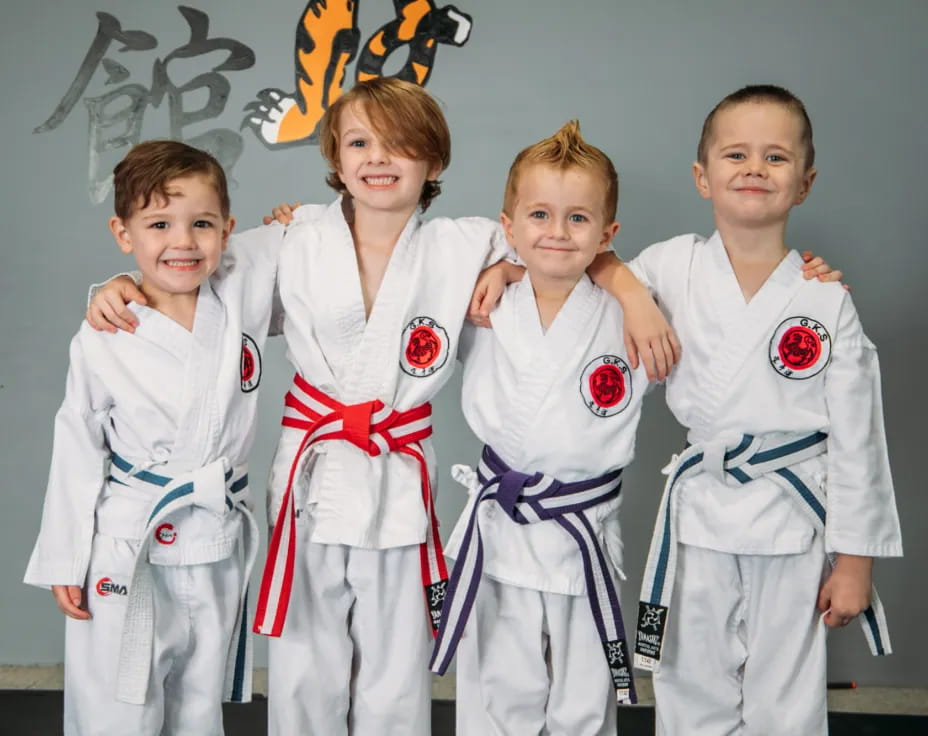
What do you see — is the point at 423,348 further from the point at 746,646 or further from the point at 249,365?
the point at 746,646

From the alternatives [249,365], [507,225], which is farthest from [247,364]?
[507,225]

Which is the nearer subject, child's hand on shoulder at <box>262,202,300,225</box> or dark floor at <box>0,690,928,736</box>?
child's hand on shoulder at <box>262,202,300,225</box>

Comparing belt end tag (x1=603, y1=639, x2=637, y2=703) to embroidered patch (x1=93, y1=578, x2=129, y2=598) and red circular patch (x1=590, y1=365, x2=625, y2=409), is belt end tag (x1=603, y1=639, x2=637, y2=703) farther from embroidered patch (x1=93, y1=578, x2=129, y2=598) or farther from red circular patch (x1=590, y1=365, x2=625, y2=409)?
embroidered patch (x1=93, y1=578, x2=129, y2=598)

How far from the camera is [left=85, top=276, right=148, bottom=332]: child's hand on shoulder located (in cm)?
198

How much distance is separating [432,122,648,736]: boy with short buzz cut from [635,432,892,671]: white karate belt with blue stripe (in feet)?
0.21

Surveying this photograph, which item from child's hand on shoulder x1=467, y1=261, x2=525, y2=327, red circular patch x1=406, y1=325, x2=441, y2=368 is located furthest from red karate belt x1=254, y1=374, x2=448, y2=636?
child's hand on shoulder x1=467, y1=261, x2=525, y2=327

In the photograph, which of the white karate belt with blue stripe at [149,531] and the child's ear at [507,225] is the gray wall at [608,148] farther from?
the white karate belt with blue stripe at [149,531]

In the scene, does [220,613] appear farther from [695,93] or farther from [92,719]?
Answer: [695,93]

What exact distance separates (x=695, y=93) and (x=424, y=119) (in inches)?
40.6

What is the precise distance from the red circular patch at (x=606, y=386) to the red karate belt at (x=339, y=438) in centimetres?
37

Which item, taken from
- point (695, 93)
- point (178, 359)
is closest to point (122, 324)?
point (178, 359)

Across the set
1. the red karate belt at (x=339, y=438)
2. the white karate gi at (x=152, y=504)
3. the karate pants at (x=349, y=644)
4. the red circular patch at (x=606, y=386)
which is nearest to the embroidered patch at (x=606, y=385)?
the red circular patch at (x=606, y=386)

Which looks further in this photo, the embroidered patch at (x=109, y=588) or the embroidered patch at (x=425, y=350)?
the embroidered patch at (x=425, y=350)

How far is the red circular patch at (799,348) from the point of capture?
6.43ft
